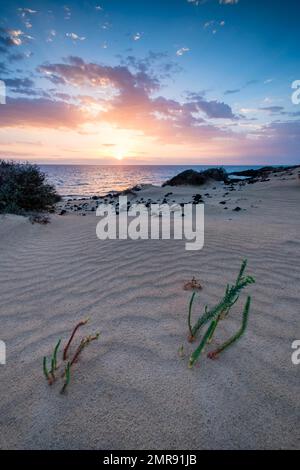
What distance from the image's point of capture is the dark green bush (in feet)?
23.5

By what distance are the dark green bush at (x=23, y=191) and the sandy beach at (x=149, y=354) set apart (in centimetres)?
373

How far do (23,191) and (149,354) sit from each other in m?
6.97

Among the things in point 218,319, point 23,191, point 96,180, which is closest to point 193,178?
point 23,191

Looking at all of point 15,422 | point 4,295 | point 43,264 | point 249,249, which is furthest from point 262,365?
point 43,264

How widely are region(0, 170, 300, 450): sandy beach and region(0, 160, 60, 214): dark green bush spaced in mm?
3730

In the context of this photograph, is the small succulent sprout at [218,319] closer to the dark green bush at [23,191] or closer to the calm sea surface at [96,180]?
the dark green bush at [23,191]

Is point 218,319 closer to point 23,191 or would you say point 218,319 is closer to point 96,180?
point 23,191

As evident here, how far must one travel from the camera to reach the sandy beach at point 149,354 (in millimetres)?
1413

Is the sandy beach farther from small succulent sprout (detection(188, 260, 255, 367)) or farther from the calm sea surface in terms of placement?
the calm sea surface

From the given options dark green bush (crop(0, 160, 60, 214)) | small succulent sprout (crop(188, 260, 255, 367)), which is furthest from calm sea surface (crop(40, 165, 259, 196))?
small succulent sprout (crop(188, 260, 255, 367))

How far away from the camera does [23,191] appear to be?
749 cm

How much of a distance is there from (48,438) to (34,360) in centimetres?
66

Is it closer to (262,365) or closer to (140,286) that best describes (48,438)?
(262,365)

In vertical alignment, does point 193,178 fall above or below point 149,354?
above
